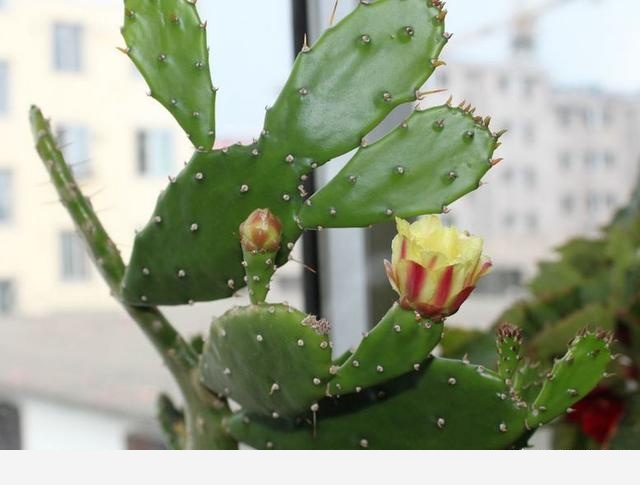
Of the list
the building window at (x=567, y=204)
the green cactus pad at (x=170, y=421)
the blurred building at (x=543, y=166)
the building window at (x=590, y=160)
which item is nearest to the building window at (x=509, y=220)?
the blurred building at (x=543, y=166)

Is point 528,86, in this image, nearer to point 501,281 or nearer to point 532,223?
point 532,223

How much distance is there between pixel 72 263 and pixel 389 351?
1146 mm

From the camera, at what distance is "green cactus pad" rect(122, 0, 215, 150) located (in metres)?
0.45

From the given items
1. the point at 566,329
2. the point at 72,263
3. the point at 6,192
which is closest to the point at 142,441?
the point at 72,263

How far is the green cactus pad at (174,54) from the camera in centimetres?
45

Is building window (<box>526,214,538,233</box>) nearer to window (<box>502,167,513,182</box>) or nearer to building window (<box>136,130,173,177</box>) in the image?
window (<box>502,167,513,182</box>)

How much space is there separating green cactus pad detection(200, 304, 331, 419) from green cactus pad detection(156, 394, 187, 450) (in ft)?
0.64

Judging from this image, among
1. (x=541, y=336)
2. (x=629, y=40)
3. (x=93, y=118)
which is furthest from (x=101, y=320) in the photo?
(x=629, y=40)

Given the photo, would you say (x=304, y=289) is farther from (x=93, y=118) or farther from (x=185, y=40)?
(x=185, y=40)

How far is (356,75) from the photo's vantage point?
445 millimetres

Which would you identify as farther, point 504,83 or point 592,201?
point 592,201

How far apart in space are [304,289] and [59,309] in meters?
0.48
